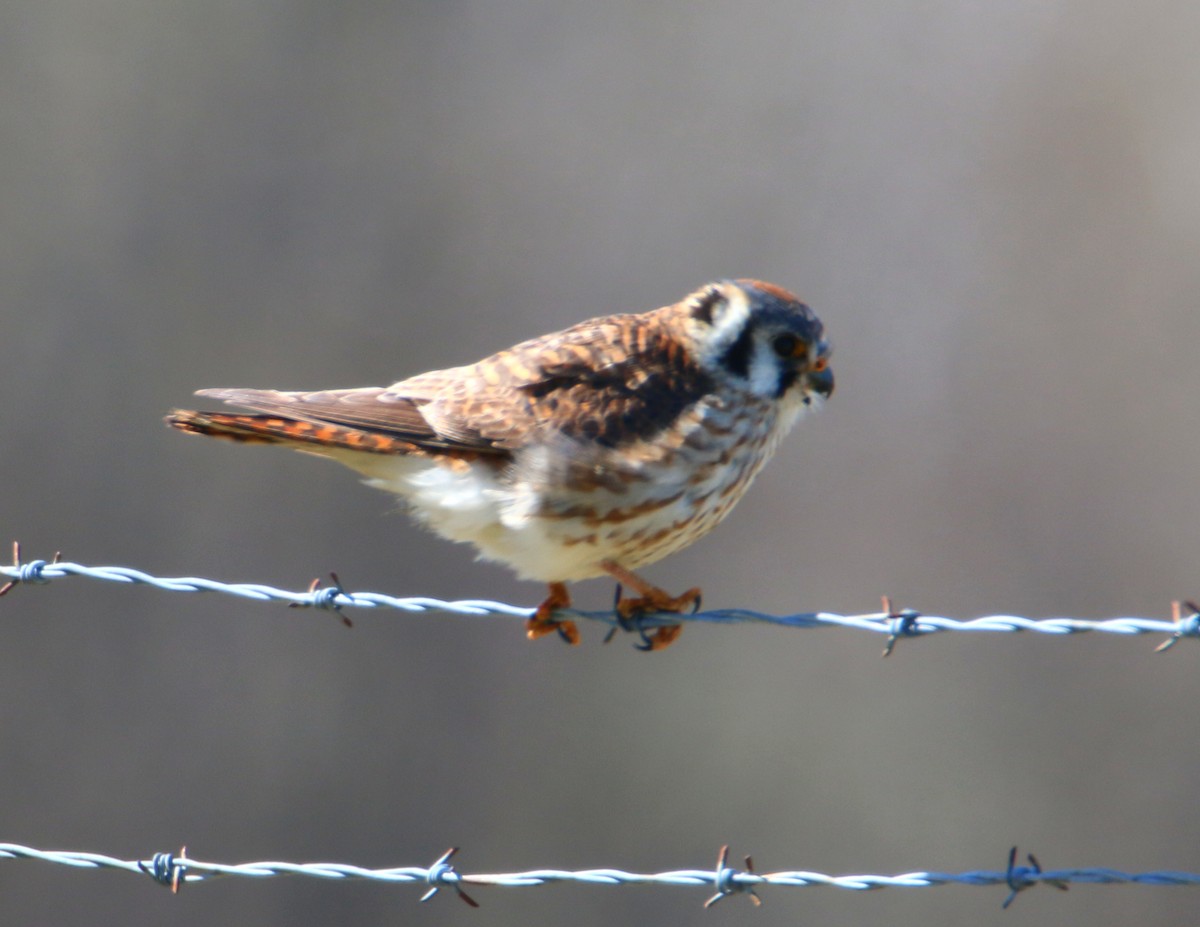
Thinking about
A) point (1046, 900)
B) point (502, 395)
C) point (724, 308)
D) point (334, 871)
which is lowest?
point (334, 871)

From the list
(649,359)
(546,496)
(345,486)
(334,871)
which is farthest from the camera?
(345,486)

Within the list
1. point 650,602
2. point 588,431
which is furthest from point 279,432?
point 650,602

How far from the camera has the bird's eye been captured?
3.98m

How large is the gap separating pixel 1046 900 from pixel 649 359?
590 cm

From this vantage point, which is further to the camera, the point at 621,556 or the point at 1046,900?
Answer: the point at 1046,900

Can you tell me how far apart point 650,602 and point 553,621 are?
0.27 metres

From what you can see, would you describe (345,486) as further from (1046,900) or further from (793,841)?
(1046,900)

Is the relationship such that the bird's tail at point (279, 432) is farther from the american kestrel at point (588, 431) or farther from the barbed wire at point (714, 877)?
the barbed wire at point (714, 877)

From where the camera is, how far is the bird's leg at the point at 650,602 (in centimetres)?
363

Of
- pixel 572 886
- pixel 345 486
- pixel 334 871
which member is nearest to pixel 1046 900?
pixel 572 886

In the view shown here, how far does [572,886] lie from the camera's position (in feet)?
26.7

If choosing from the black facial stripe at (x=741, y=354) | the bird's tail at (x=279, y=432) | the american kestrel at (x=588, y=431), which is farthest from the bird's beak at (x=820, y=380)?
the bird's tail at (x=279, y=432)

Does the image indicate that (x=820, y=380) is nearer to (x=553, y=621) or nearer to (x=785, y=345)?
(x=785, y=345)

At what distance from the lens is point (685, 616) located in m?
3.27
